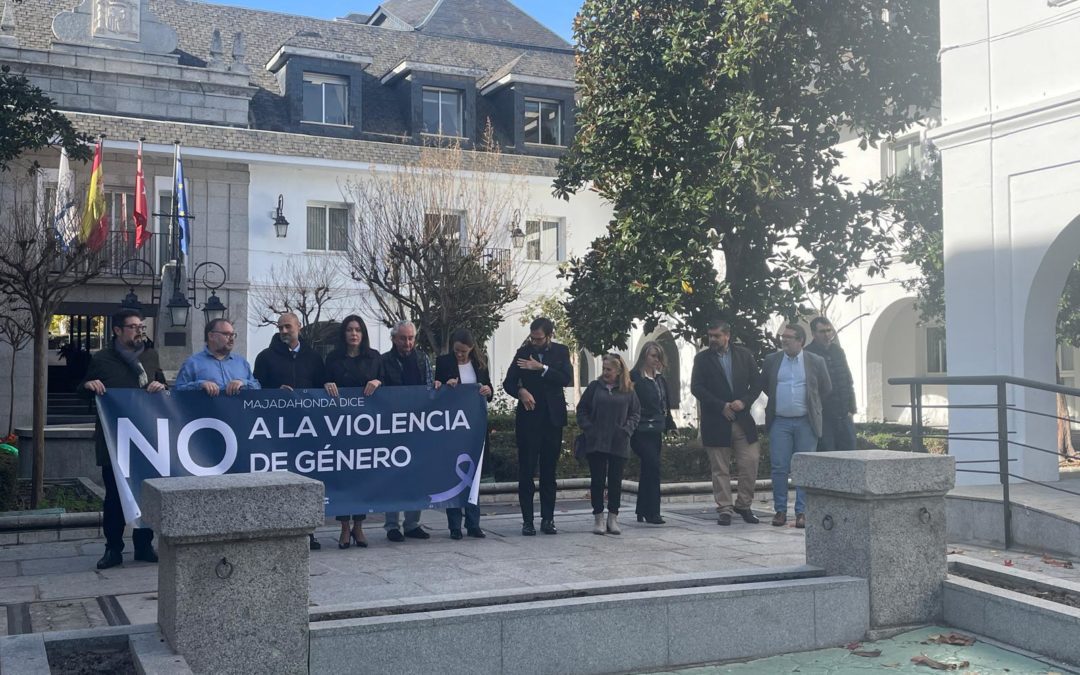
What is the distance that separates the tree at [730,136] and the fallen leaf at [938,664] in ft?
31.3

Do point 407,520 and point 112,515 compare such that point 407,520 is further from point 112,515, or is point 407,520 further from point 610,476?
point 112,515

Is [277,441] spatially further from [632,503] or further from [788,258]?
[788,258]

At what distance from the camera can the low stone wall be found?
18.6ft

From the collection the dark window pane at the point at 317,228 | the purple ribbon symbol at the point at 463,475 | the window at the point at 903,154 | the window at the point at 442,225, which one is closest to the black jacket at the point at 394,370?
the purple ribbon symbol at the point at 463,475

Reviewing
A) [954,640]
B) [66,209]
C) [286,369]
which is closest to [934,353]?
[66,209]

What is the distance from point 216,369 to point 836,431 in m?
6.08

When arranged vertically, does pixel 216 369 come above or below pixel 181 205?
below

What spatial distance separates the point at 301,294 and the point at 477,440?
61.3 feet

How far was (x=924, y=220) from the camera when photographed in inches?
732

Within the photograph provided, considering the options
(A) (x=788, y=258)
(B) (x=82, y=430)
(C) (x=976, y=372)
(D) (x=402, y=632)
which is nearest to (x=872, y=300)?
(A) (x=788, y=258)

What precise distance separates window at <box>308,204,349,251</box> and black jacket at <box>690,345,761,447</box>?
20.3 m

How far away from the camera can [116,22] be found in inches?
1125

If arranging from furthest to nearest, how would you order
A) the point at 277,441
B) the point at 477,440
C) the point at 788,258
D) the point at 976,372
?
the point at 788,258
the point at 976,372
the point at 477,440
the point at 277,441

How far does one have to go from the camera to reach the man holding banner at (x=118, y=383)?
870 centimetres
